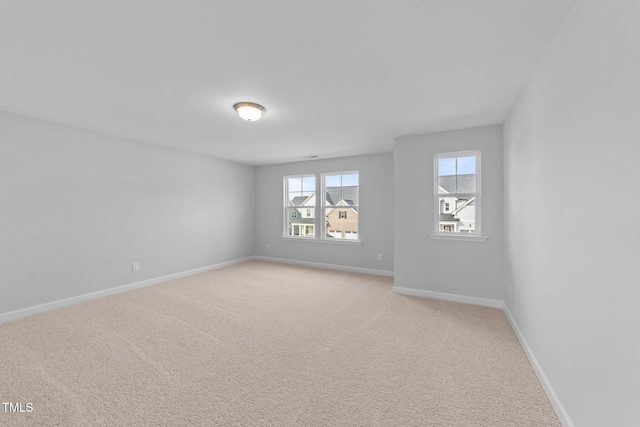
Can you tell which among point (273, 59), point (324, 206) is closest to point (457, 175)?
point (324, 206)

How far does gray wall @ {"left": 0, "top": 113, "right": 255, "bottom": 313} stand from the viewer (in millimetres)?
3098

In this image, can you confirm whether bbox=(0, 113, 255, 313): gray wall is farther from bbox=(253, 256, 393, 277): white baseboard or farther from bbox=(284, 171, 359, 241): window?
bbox=(284, 171, 359, 241): window

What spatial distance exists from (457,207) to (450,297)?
50.5 inches

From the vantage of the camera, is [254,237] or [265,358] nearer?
[265,358]

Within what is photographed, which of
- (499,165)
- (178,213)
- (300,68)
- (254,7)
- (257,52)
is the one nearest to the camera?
(254,7)

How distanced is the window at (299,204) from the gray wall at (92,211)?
160cm

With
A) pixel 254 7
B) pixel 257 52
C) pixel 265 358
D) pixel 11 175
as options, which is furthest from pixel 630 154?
pixel 11 175

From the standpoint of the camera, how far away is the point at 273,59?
1.97 m

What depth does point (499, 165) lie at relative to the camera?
3.46 metres

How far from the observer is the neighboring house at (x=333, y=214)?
5.65 m

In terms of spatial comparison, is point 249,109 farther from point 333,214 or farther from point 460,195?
point 333,214

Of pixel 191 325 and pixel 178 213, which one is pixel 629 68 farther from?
pixel 178 213

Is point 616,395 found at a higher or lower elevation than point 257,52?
lower

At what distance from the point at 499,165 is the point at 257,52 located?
10.6 ft
